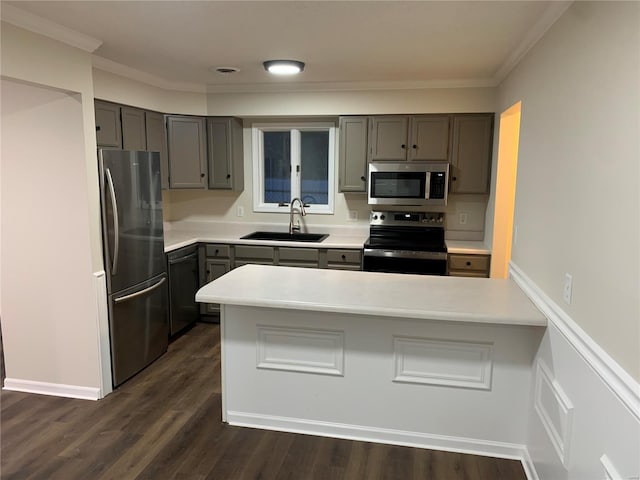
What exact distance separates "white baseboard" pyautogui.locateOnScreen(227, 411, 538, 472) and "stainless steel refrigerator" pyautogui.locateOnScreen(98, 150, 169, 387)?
1073 millimetres

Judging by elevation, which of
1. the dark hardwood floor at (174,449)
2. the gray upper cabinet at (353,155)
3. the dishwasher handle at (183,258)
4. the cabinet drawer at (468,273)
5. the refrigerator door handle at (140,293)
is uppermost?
the gray upper cabinet at (353,155)

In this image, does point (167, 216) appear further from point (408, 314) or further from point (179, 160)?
point (408, 314)

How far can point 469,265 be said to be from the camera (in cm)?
397

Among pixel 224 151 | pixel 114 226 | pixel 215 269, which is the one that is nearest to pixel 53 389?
pixel 114 226

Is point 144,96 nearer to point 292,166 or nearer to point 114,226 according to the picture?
point 114,226

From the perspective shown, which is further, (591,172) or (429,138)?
(429,138)

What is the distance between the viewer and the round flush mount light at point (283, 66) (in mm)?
3334

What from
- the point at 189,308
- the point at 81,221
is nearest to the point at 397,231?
the point at 189,308

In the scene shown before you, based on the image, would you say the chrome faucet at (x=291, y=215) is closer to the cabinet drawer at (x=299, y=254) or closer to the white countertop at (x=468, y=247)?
the cabinet drawer at (x=299, y=254)

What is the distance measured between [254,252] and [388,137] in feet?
5.57

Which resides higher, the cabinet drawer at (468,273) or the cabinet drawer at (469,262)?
the cabinet drawer at (469,262)

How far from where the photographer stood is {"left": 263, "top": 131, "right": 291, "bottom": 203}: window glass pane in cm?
479

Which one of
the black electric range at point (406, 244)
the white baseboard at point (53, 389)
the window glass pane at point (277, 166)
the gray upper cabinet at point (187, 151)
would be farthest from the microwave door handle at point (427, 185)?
the white baseboard at point (53, 389)

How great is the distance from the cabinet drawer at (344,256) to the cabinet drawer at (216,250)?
1.04m
